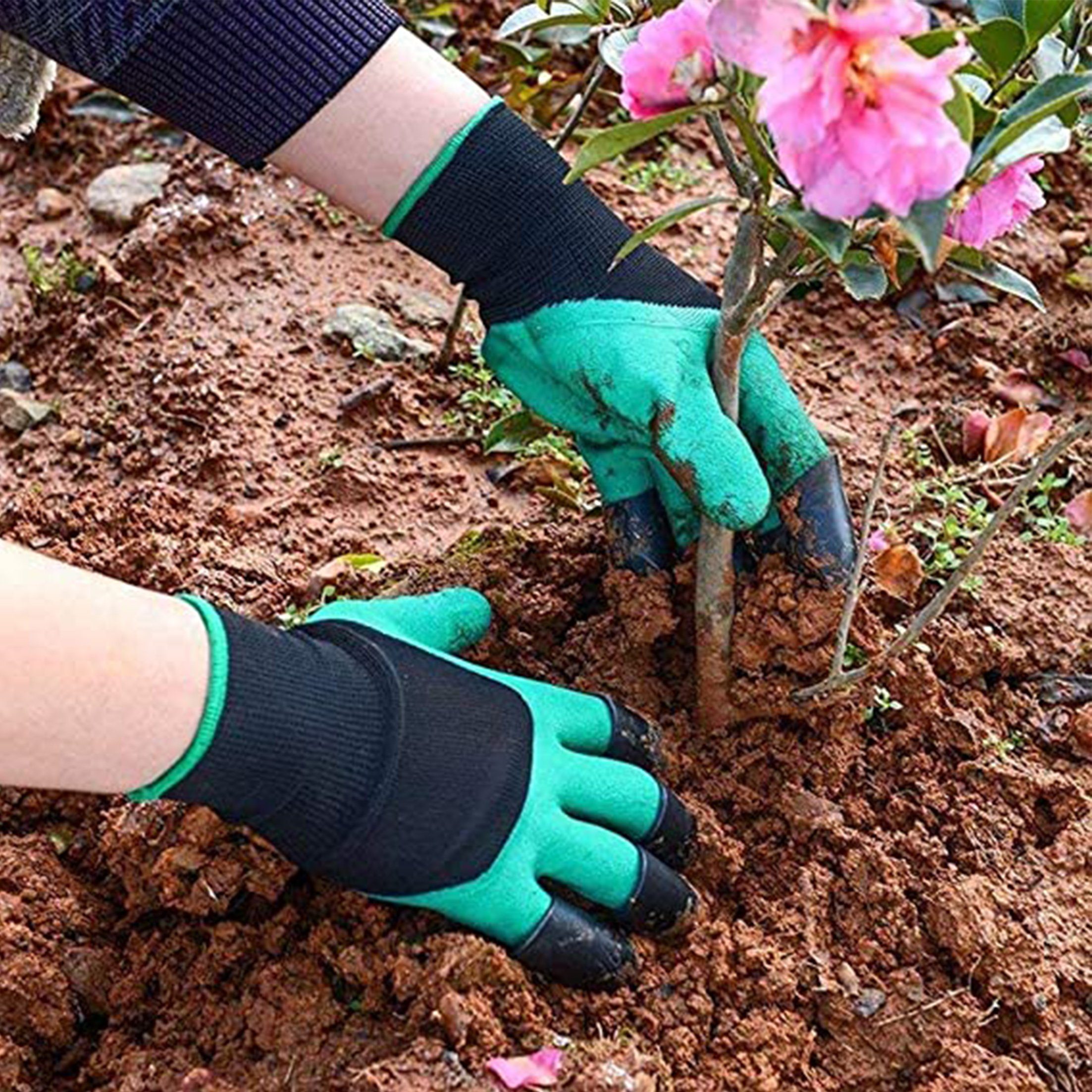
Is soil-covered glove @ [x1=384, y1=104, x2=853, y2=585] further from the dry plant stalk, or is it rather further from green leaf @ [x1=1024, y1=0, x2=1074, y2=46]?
green leaf @ [x1=1024, y1=0, x2=1074, y2=46]

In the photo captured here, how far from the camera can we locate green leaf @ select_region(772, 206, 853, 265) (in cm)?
122

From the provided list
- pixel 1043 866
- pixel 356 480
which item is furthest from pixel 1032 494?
pixel 356 480

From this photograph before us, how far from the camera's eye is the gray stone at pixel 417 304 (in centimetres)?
260

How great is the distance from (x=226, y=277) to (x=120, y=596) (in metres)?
1.22

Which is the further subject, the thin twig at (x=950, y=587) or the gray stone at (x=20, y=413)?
the gray stone at (x=20, y=413)

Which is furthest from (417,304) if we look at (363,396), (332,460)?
(332,460)

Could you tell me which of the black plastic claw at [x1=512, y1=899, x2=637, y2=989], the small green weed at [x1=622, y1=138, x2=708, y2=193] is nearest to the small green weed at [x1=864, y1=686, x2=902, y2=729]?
the black plastic claw at [x1=512, y1=899, x2=637, y2=989]

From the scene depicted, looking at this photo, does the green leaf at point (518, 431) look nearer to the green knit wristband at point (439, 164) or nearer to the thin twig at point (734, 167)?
the green knit wristband at point (439, 164)

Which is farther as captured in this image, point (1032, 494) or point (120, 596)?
point (1032, 494)

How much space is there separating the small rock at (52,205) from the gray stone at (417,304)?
0.66 metres

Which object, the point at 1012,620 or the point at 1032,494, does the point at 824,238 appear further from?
the point at 1032,494

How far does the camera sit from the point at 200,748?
5.02 ft

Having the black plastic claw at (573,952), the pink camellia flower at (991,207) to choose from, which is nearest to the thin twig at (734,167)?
the pink camellia flower at (991,207)

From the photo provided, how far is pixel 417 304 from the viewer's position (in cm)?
262
